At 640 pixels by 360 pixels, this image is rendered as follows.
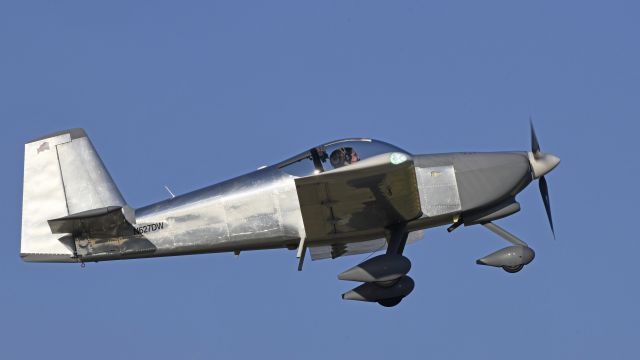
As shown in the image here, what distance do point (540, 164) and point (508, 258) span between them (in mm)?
1626

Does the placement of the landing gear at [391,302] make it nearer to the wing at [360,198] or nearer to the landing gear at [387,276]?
the landing gear at [387,276]

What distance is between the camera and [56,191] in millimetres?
16234

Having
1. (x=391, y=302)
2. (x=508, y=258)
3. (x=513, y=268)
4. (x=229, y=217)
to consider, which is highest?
(x=229, y=217)

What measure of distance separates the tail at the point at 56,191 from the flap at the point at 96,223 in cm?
18

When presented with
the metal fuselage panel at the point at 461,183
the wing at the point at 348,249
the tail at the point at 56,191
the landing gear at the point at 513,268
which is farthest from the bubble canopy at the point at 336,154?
the tail at the point at 56,191

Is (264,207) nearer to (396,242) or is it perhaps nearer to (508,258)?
(396,242)

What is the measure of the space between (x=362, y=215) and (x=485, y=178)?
1888 millimetres

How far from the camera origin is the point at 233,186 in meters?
16.2

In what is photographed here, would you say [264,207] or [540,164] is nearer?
[264,207]

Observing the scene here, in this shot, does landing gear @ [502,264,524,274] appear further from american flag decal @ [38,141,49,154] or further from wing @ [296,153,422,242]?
american flag decal @ [38,141,49,154]

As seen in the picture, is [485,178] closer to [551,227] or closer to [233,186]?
[551,227]

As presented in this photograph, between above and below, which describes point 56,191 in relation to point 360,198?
above

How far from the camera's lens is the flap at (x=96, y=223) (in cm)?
1590

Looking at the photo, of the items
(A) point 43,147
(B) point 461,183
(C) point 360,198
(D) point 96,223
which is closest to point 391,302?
(C) point 360,198
